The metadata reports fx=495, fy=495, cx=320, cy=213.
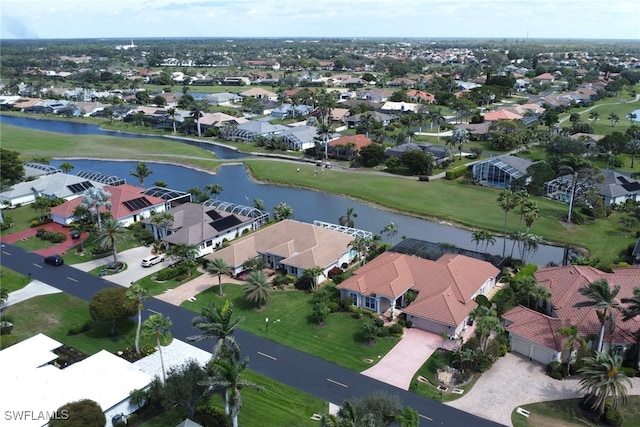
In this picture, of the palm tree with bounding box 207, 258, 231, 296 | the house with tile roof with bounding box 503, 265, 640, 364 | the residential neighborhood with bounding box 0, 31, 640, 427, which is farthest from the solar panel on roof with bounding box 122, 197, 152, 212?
the house with tile roof with bounding box 503, 265, 640, 364

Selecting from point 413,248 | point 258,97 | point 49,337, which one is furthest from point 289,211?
point 258,97

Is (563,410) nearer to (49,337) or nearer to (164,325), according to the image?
(164,325)

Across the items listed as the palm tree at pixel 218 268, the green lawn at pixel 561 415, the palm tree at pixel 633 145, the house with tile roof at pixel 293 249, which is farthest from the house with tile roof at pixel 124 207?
the palm tree at pixel 633 145

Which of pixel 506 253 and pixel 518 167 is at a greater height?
pixel 518 167

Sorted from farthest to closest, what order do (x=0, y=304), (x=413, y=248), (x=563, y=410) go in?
(x=413, y=248) < (x=0, y=304) < (x=563, y=410)

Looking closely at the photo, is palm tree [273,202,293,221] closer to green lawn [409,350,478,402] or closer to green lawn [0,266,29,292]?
green lawn [0,266,29,292]

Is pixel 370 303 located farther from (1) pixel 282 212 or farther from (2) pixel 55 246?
(2) pixel 55 246

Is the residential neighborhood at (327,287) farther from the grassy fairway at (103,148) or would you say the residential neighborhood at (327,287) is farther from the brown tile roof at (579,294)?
the grassy fairway at (103,148)
